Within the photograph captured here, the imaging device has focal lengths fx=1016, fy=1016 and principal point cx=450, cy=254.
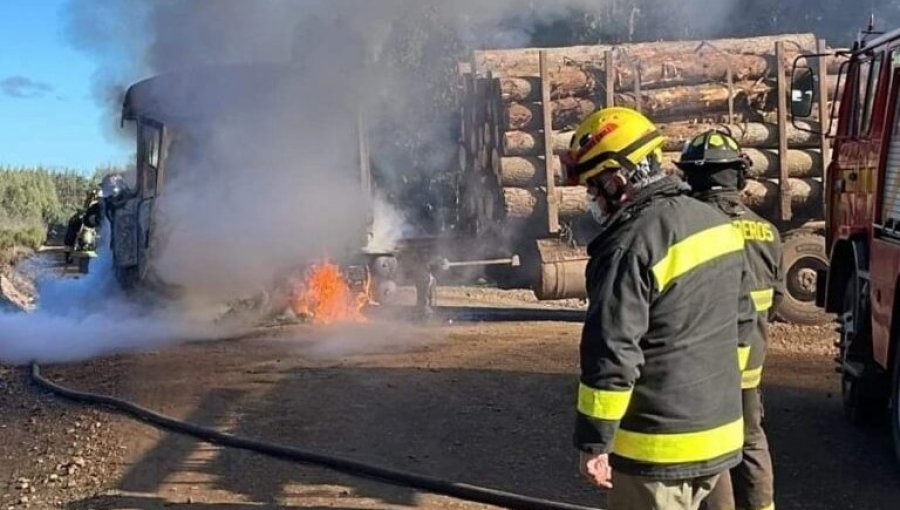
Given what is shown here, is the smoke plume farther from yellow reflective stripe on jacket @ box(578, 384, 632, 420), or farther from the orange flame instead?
yellow reflective stripe on jacket @ box(578, 384, 632, 420)

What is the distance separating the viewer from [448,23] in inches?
484

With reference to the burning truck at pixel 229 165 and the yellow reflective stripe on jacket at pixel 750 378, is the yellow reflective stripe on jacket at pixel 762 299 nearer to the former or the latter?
the yellow reflective stripe on jacket at pixel 750 378

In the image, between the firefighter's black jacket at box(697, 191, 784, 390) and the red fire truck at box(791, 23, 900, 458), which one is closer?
the firefighter's black jacket at box(697, 191, 784, 390)

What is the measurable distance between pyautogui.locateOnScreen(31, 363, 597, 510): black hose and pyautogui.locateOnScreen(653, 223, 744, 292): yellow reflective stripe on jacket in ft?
7.00

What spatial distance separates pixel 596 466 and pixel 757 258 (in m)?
2.08

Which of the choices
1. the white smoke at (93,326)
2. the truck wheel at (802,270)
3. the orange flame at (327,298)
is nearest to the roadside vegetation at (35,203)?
the white smoke at (93,326)

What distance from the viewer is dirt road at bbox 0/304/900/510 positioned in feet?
17.6

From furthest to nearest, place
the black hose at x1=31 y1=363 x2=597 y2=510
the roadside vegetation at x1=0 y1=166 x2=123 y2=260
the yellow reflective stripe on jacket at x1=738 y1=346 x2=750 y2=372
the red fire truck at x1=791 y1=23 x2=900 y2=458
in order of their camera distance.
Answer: the roadside vegetation at x1=0 y1=166 x2=123 y2=260
the red fire truck at x1=791 y1=23 x2=900 y2=458
the black hose at x1=31 y1=363 x2=597 y2=510
the yellow reflective stripe on jacket at x1=738 y1=346 x2=750 y2=372

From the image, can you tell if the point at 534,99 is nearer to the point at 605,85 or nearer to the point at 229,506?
the point at 605,85

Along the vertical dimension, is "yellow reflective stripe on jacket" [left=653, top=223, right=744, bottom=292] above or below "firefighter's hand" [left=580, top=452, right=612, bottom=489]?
above

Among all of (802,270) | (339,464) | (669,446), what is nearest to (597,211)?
(669,446)

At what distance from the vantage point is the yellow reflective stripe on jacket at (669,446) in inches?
115

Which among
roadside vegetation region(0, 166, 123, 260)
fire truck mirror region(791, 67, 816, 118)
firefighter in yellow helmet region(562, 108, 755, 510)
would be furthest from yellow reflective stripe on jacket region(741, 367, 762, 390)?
roadside vegetation region(0, 166, 123, 260)

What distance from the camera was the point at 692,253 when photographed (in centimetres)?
290
